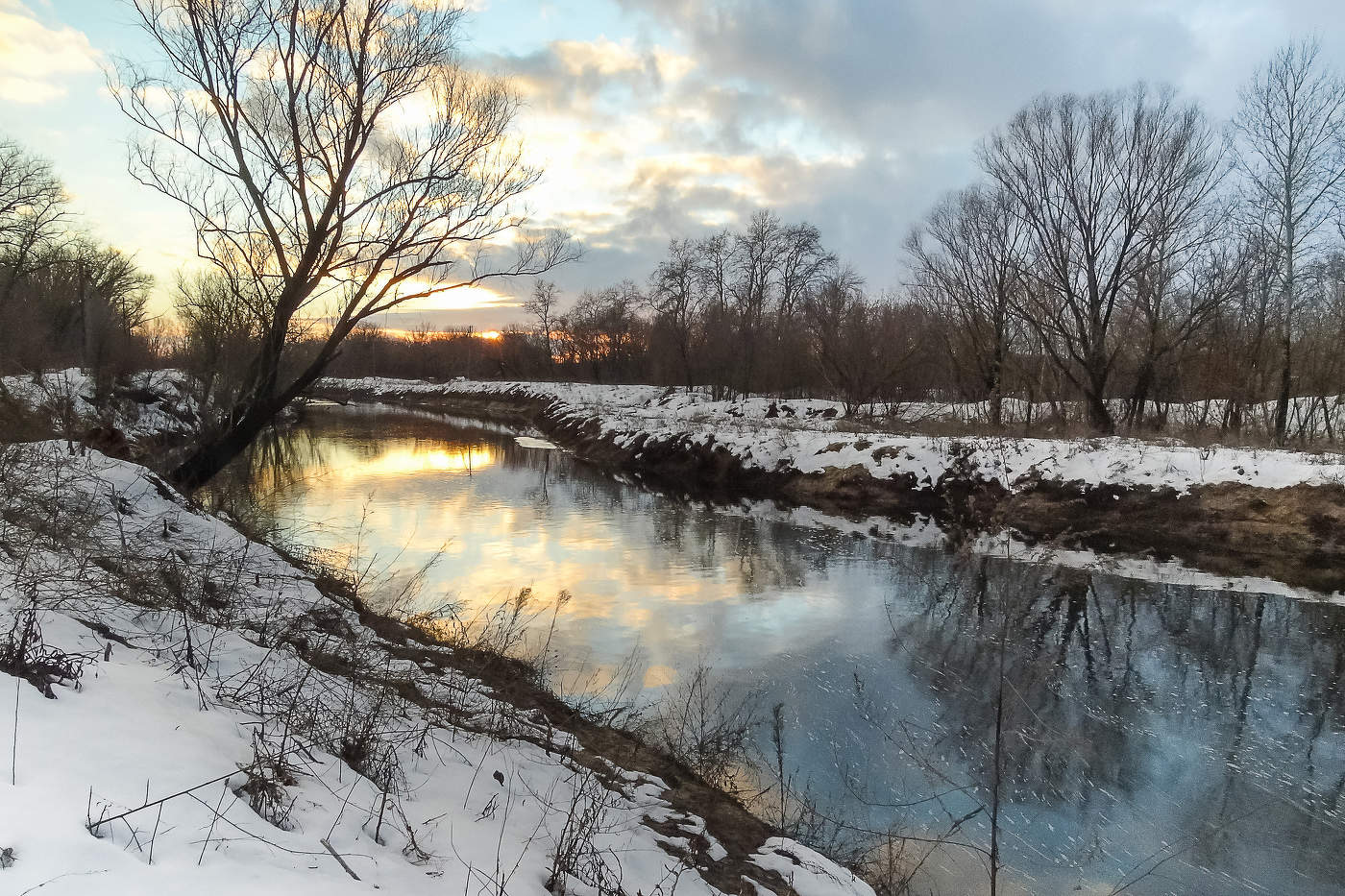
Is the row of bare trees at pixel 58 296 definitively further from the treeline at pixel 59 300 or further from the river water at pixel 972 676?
the river water at pixel 972 676

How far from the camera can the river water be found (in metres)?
4.53

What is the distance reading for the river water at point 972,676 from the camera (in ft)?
14.9

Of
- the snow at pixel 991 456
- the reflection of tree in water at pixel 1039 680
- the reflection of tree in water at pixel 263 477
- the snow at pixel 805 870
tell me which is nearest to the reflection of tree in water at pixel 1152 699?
the reflection of tree in water at pixel 1039 680

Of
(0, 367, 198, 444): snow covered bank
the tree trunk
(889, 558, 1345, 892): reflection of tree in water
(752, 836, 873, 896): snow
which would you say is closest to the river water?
(889, 558, 1345, 892): reflection of tree in water

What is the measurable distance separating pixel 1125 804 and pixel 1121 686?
227cm

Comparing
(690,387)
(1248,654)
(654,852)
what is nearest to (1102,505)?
(1248,654)

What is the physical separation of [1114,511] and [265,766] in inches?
598

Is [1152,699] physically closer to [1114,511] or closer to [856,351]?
[1114,511]

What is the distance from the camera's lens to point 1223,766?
5324 mm

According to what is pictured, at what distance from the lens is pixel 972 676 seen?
22.8 feet

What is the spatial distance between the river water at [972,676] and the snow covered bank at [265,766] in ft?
5.12

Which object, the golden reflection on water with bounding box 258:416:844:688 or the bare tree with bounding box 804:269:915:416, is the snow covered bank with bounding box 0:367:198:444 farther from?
the bare tree with bounding box 804:269:915:416

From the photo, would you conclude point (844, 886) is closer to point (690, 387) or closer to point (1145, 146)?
point (1145, 146)

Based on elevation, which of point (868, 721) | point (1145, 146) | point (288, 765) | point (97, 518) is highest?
point (1145, 146)
